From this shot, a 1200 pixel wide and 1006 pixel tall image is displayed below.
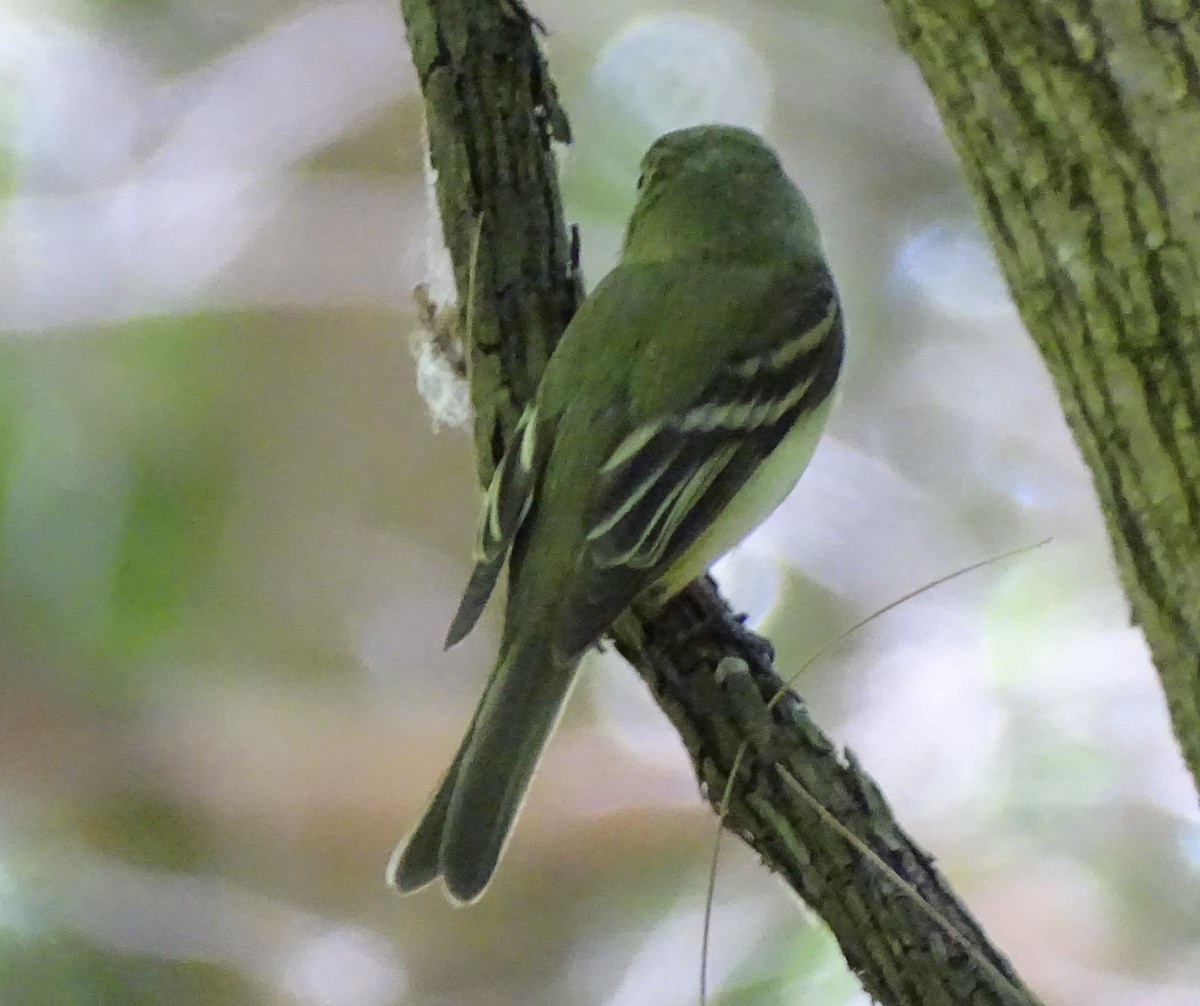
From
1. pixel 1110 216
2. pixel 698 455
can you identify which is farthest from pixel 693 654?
pixel 1110 216

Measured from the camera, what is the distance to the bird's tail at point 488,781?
1.10m

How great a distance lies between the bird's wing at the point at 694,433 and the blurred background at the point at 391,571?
98 cm

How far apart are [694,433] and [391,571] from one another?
4.50 feet

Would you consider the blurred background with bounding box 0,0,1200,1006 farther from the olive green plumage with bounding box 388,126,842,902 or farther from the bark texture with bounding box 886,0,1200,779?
the bark texture with bounding box 886,0,1200,779

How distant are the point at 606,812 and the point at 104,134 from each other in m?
1.78

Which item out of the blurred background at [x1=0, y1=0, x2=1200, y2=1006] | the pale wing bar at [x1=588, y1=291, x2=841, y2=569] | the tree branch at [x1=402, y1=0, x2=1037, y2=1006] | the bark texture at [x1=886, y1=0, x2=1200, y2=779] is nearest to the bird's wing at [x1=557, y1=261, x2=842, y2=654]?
the pale wing bar at [x1=588, y1=291, x2=841, y2=569]

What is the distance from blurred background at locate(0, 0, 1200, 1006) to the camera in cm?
222

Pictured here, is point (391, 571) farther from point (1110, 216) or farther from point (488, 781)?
point (1110, 216)

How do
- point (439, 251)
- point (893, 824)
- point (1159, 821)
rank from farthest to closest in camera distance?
1. point (1159, 821)
2. point (439, 251)
3. point (893, 824)

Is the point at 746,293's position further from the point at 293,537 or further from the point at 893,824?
the point at 293,537

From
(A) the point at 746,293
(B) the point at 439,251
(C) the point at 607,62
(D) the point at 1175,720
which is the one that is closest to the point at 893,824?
(D) the point at 1175,720

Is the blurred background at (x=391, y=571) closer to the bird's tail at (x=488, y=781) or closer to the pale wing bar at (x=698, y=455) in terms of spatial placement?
the pale wing bar at (x=698, y=455)

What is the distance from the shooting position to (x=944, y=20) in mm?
721

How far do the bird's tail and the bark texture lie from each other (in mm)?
560
